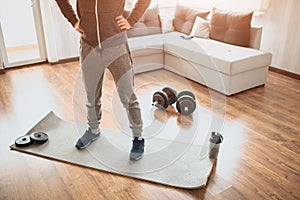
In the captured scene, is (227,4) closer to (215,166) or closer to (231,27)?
(231,27)

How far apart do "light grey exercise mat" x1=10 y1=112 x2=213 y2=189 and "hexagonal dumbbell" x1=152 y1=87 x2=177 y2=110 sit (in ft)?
1.22

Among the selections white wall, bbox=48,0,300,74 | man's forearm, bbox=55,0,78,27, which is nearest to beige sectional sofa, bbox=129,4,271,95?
white wall, bbox=48,0,300,74

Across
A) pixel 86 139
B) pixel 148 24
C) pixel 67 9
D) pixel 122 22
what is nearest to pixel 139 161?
pixel 86 139

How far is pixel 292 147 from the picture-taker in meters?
2.30

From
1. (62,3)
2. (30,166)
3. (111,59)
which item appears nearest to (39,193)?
(30,166)

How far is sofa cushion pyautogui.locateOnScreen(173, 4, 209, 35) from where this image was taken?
412 cm

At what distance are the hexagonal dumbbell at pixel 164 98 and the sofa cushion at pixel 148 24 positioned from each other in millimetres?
1447

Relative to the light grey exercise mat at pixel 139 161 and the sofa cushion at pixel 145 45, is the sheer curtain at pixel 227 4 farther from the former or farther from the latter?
the light grey exercise mat at pixel 139 161

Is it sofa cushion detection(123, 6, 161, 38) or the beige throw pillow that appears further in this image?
sofa cushion detection(123, 6, 161, 38)

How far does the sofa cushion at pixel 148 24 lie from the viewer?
13.5 ft

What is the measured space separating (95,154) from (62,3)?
1123 millimetres

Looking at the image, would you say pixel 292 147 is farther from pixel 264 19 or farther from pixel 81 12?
pixel 264 19

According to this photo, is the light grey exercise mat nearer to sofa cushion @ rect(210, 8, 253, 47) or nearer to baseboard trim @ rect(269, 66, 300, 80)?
sofa cushion @ rect(210, 8, 253, 47)

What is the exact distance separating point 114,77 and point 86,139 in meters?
0.64
